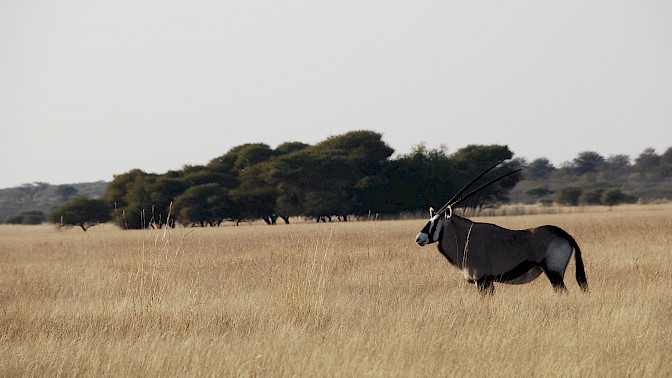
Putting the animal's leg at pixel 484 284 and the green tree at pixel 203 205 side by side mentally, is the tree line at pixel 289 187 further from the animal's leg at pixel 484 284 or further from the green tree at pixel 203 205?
the animal's leg at pixel 484 284

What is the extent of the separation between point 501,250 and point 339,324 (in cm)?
264

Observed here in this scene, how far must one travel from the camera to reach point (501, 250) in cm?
950

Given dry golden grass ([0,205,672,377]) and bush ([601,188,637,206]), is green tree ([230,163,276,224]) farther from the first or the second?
dry golden grass ([0,205,672,377])

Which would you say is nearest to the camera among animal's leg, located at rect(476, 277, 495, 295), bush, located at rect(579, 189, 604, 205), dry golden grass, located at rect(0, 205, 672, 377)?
dry golden grass, located at rect(0, 205, 672, 377)

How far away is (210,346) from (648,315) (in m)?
4.30

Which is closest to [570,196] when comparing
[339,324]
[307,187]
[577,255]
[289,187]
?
[307,187]

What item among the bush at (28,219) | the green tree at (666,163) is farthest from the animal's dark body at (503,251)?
the green tree at (666,163)

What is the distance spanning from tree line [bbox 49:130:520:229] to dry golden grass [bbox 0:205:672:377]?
35.2 meters

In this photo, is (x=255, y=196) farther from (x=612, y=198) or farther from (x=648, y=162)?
(x=648, y=162)

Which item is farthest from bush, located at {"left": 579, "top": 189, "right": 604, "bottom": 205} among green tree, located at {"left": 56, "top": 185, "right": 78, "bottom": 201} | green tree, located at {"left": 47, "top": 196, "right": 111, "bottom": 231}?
green tree, located at {"left": 56, "top": 185, "right": 78, "bottom": 201}

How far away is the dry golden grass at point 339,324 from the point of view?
19.4ft

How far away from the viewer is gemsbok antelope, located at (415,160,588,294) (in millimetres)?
9375

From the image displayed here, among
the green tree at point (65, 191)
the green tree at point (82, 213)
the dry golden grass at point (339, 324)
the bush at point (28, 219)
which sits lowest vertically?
the dry golden grass at point (339, 324)

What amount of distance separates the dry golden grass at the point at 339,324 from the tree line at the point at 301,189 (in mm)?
35208
